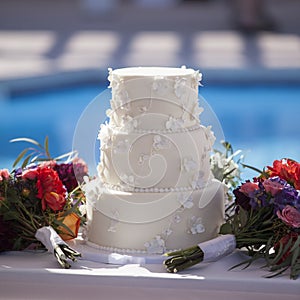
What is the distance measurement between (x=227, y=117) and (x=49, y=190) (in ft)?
14.0

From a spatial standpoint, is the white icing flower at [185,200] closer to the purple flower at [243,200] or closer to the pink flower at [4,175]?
the purple flower at [243,200]

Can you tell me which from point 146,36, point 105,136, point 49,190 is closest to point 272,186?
point 105,136

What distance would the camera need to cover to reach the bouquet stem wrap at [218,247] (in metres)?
1.65

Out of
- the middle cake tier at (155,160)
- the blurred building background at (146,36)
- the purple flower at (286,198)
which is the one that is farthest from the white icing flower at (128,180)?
the blurred building background at (146,36)

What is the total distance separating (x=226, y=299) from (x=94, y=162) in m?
0.51

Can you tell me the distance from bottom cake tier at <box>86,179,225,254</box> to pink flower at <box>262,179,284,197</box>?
13cm

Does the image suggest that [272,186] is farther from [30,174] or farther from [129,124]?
[30,174]

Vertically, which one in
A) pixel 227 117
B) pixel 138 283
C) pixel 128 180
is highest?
pixel 227 117

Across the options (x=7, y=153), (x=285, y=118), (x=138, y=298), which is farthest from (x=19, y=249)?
(x=285, y=118)

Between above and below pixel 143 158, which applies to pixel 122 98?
above

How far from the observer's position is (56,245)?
1.67 m

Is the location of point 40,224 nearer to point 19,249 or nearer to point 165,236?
point 19,249

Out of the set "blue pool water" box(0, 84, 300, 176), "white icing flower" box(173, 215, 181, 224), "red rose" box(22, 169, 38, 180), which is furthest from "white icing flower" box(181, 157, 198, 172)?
"blue pool water" box(0, 84, 300, 176)

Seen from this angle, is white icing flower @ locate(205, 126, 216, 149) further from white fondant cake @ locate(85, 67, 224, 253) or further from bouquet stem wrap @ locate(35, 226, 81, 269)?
bouquet stem wrap @ locate(35, 226, 81, 269)
